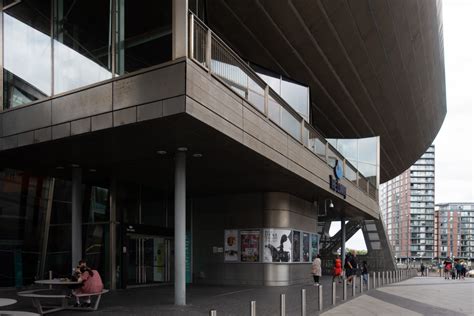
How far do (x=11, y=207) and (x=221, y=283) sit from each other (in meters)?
9.14

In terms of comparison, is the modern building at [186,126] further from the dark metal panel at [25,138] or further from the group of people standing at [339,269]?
the group of people standing at [339,269]

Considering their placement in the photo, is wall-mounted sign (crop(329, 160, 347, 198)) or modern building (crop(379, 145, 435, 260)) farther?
modern building (crop(379, 145, 435, 260))

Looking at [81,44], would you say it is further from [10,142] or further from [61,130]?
[10,142]

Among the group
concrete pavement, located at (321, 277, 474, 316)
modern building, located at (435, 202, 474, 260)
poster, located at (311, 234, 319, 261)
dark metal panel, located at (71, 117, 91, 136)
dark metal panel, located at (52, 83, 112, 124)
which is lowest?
modern building, located at (435, 202, 474, 260)

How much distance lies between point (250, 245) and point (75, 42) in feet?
37.9

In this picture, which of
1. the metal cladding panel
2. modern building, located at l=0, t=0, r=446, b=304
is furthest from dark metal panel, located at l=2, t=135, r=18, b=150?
the metal cladding panel

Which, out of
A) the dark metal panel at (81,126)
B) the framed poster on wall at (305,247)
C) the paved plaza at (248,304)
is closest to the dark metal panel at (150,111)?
the dark metal panel at (81,126)

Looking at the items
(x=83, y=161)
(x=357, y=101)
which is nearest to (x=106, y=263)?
(x=83, y=161)

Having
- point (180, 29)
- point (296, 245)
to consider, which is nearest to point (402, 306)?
point (296, 245)

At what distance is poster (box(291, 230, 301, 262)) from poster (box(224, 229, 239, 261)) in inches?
105

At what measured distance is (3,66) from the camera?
16344 millimetres

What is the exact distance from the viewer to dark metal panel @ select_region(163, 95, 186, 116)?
35.7 ft

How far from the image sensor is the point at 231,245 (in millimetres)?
22000

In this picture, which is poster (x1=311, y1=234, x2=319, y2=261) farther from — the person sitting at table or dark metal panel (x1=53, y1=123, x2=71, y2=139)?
dark metal panel (x1=53, y1=123, x2=71, y2=139)
